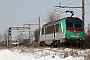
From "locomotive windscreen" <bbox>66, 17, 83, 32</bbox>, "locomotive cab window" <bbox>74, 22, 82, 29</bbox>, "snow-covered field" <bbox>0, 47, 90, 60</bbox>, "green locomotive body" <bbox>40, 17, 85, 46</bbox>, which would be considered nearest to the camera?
"snow-covered field" <bbox>0, 47, 90, 60</bbox>

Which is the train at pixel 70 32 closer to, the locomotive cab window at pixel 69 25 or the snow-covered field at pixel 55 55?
the locomotive cab window at pixel 69 25

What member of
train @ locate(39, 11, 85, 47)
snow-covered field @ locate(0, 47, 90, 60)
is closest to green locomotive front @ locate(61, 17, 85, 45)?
train @ locate(39, 11, 85, 47)

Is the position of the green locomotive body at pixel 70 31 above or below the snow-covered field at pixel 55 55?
above

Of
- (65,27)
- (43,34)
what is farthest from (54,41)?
(43,34)

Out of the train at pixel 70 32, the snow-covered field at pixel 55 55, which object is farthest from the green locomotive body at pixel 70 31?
the snow-covered field at pixel 55 55

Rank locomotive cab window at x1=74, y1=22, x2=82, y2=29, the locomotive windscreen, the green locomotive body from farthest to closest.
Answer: locomotive cab window at x1=74, y1=22, x2=82, y2=29
the locomotive windscreen
the green locomotive body

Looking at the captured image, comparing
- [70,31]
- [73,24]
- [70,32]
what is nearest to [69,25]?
[73,24]

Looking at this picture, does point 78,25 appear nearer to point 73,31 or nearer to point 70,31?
point 73,31

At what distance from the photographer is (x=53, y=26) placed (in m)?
29.8

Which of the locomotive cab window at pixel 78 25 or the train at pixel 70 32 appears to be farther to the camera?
the locomotive cab window at pixel 78 25

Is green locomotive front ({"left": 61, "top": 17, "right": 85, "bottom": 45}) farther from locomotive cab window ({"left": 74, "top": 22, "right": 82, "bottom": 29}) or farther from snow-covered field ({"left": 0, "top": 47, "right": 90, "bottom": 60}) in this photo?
snow-covered field ({"left": 0, "top": 47, "right": 90, "bottom": 60})

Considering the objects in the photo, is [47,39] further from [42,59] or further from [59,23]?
[42,59]

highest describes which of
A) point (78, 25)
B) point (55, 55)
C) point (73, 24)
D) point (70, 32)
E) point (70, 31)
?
point (73, 24)

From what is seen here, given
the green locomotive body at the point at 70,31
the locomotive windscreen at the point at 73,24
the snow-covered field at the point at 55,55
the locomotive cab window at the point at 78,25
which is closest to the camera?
the snow-covered field at the point at 55,55
